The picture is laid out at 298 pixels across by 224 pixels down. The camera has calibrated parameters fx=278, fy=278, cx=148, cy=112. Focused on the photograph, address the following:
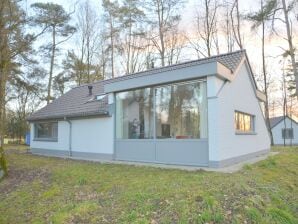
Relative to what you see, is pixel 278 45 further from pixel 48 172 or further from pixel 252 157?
pixel 48 172

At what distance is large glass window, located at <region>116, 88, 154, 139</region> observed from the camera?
1153 cm

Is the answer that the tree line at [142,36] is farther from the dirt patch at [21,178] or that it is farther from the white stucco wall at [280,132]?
the white stucco wall at [280,132]

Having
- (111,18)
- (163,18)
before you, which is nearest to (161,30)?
(163,18)

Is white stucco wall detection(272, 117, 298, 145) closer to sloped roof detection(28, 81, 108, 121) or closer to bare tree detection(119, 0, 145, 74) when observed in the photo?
bare tree detection(119, 0, 145, 74)

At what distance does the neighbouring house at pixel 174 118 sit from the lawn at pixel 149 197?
1315 millimetres

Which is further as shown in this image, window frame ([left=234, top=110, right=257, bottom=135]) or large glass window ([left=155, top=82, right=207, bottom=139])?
window frame ([left=234, top=110, right=257, bottom=135])

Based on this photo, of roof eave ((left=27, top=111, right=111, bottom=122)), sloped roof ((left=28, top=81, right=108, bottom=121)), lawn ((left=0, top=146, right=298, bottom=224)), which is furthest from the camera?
sloped roof ((left=28, top=81, right=108, bottom=121))

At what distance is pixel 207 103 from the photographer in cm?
981

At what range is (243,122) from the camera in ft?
42.2

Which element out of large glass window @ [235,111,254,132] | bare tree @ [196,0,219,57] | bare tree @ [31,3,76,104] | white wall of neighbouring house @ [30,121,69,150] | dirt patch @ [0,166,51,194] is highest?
bare tree @ [196,0,219,57]

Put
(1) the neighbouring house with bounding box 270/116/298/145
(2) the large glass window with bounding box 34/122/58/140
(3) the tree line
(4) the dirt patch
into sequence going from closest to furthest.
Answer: (4) the dirt patch, (2) the large glass window with bounding box 34/122/58/140, (3) the tree line, (1) the neighbouring house with bounding box 270/116/298/145

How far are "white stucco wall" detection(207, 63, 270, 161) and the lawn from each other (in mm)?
1084

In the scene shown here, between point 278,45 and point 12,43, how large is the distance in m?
20.6

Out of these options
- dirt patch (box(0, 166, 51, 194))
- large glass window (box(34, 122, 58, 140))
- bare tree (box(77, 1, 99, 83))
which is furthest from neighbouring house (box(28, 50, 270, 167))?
bare tree (box(77, 1, 99, 83))
